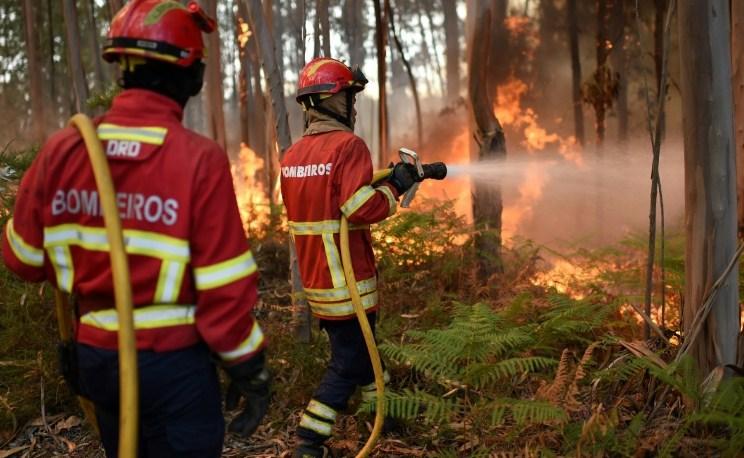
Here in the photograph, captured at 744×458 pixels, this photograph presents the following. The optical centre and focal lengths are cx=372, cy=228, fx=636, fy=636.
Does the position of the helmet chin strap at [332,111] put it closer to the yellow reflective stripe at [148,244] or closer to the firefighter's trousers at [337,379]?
the firefighter's trousers at [337,379]

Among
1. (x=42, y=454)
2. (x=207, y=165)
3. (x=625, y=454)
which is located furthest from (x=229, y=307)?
(x=42, y=454)

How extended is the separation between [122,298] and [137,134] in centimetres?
56

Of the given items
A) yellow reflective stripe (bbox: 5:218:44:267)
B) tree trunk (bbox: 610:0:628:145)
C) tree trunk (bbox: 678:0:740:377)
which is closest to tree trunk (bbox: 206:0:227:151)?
tree trunk (bbox: 610:0:628:145)

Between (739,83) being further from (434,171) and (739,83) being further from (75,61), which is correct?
(75,61)

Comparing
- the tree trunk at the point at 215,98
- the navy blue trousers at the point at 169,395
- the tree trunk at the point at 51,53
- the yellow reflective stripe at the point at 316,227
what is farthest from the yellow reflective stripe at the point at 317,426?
the tree trunk at the point at 51,53

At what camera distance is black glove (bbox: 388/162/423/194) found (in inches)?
151

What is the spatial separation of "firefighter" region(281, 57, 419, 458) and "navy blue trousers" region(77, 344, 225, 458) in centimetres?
151

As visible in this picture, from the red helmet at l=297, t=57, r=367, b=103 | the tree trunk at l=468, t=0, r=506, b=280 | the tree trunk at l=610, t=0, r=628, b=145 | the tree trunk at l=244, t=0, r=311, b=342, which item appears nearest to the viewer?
the red helmet at l=297, t=57, r=367, b=103

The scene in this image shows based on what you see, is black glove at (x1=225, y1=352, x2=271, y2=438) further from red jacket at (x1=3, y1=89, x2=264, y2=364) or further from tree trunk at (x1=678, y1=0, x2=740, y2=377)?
tree trunk at (x1=678, y1=0, x2=740, y2=377)

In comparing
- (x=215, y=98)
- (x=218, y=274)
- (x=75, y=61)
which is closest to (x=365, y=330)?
(x=218, y=274)

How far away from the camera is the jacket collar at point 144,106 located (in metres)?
2.13

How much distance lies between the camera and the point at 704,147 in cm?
339

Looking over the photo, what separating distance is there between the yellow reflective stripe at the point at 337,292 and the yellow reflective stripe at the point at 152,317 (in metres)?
1.62

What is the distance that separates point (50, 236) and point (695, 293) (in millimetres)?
3186
